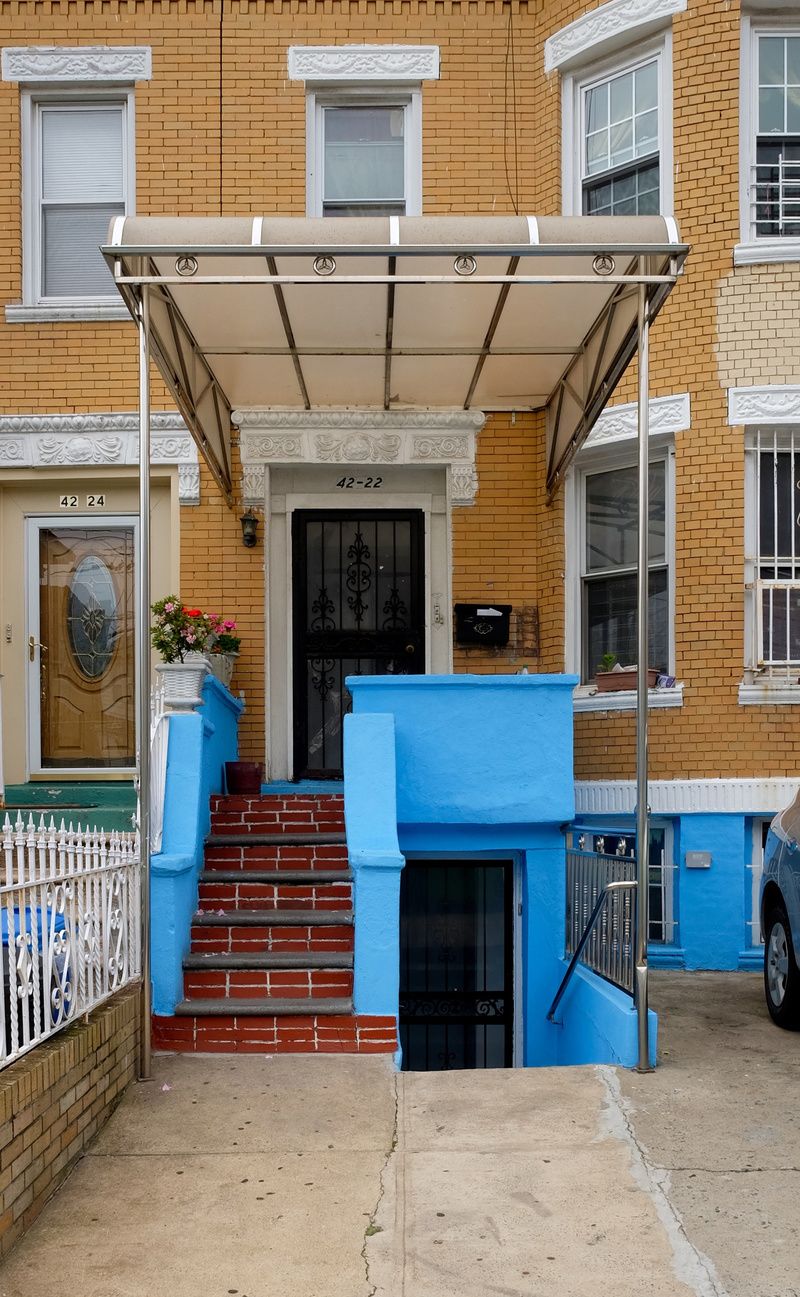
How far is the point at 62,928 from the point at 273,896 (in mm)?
2920

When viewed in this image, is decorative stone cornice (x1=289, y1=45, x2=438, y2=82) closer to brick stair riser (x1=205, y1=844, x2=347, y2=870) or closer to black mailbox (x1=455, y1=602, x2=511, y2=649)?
black mailbox (x1=455, y1=602, x2=511, y2=649)

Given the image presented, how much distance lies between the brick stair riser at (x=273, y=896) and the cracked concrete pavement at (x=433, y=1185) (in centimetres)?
138

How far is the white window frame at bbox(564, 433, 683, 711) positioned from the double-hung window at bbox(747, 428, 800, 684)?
615mm

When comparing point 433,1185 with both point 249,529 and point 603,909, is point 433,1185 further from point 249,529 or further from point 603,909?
point 249,529

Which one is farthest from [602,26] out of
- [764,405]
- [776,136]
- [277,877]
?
[277,877]

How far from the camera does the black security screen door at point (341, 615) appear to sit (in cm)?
1159

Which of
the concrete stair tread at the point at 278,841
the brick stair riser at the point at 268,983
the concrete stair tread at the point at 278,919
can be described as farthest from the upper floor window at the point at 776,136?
the brick stair riser at the point at 268,983

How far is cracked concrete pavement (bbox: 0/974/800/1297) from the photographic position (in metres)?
4.78

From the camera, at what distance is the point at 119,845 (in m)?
7.21

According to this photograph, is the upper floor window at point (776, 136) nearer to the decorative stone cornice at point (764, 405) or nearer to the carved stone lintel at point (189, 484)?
the decorative stone cornice at point (764, 405)

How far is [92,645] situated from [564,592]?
3993 millimetres

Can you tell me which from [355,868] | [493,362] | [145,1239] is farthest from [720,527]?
[145,1239]

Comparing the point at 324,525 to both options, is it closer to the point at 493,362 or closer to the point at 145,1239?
the point at 493,362

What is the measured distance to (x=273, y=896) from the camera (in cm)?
889
